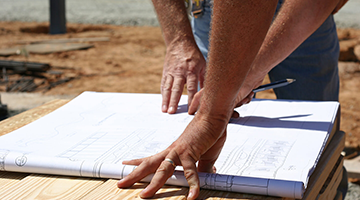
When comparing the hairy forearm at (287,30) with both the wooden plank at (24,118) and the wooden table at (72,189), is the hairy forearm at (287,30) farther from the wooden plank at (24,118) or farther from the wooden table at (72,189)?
the wooden plank at (24,118)

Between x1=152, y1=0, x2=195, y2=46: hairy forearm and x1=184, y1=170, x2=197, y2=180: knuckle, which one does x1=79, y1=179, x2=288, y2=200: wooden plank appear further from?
x1=152, y1=0, x2=195, y2=46: hairy forearm

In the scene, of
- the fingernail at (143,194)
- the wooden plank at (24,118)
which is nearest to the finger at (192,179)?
the fingernail at (143,194)

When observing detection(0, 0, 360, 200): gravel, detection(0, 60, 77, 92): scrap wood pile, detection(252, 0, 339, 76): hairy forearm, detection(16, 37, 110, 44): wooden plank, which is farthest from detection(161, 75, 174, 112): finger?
detection(0, 0, 360, 200): gravel

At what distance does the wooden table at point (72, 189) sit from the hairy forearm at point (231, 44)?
20cm

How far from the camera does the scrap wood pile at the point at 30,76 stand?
4.79 metres

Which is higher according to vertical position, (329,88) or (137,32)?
(329,88)

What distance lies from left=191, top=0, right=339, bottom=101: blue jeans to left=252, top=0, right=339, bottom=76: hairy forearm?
1.36 feet

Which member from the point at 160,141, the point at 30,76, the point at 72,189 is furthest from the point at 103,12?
the point at 72,189

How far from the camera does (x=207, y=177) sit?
884 mm

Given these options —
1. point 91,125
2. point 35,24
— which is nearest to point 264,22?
point 91,125

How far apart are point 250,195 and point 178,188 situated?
0.17m

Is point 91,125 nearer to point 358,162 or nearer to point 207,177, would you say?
point 207,177

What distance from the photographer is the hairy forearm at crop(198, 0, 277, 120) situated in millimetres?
818

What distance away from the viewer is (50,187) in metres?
0.92
